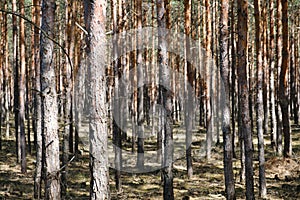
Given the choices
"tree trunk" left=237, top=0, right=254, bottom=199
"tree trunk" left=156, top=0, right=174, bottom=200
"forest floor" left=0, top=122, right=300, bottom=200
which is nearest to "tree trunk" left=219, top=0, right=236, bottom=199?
"tree trunk" left=237, top=0, right=254, bottom=199

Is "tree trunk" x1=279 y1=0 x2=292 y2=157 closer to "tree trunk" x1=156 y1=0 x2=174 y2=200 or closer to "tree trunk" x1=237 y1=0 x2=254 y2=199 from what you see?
"tree trunk" x1=237 y1=0 x2=254 y2=199

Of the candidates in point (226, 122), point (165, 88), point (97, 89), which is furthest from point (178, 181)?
point (97, 89)

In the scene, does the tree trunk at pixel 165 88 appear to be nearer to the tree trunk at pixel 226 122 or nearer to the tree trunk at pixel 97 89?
the tree trunk at pixel 226 122

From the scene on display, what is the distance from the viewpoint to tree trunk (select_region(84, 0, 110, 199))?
4.97m

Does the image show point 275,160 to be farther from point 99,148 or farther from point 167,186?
point 99,148

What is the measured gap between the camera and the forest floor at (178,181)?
12500 millimetres

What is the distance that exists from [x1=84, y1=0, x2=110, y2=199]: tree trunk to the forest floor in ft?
19.7

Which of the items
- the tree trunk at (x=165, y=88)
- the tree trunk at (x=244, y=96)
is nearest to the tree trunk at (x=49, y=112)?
the tree trunk at (x=165, y=88)

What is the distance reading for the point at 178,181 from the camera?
582 inches

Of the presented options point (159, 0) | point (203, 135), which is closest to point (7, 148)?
point (203, 135)

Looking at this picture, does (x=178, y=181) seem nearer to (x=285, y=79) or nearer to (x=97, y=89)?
(x=285, y=79)

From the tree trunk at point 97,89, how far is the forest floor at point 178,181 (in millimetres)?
6002

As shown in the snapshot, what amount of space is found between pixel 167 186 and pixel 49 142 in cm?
458

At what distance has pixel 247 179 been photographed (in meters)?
9.66
